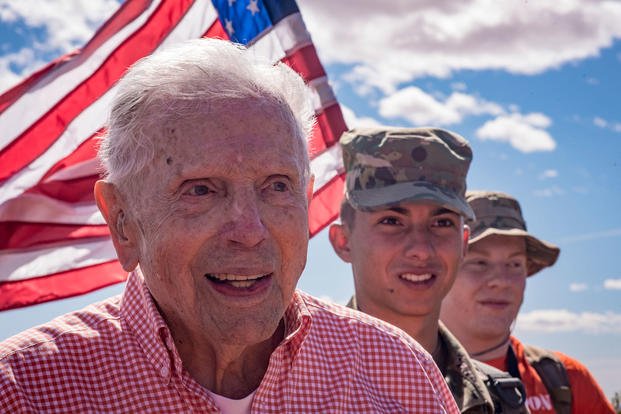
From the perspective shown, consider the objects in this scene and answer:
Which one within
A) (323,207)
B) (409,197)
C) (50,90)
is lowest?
(323,207)

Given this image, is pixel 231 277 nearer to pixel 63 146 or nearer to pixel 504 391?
pixel 504 391

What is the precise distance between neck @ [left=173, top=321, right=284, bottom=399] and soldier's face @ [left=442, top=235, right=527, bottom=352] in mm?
3161

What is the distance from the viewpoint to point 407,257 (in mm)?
4141

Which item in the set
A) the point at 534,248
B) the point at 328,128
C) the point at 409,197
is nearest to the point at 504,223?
the point at 534,248

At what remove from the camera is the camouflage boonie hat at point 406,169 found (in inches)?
163

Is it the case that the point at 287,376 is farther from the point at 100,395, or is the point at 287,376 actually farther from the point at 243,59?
the point at 243,59

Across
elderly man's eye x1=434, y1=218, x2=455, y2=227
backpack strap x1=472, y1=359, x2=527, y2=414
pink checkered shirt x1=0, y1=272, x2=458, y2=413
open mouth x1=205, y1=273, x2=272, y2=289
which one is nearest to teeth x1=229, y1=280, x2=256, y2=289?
open mouth x1=205, y1=273, x2=272, y2=289

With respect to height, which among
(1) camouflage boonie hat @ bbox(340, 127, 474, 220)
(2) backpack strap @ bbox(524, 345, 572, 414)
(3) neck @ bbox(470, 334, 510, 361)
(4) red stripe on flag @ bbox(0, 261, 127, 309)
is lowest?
(2) backpack strap @ bbox(524, 345, 572, 414)

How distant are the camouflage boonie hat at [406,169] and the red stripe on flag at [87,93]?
2.50 meters

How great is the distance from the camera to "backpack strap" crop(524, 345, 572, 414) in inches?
203

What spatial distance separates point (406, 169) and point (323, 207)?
6.02ft

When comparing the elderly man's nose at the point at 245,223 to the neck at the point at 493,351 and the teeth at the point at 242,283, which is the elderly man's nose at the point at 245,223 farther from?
the neck at the point at 493,351

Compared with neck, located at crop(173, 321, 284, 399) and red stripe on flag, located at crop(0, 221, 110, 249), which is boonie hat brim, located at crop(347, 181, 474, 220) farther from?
red stripe on flag, located at crop(0, 221, 110, 249)

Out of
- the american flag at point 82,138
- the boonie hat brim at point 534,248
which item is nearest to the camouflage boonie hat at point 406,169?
the boonie hat brim at point 534,248
